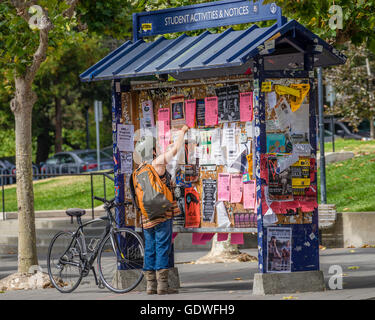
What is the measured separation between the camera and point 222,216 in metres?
10.0

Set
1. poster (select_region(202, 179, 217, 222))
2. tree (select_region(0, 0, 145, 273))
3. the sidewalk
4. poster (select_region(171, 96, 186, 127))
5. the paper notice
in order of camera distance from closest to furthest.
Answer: the sidewalk, the paper notice, poster (select_region(202, 179, 217, 222)), poster (select_region(171, 96, 186, 127)), tree (select_region(0, 0, 145, 273))

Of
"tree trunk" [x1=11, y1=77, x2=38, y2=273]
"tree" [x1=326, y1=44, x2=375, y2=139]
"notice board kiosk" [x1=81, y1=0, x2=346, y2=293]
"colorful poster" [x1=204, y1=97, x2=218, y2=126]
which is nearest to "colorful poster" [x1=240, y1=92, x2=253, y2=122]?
"notice board kiosk" [x1=81, y1=0, x2=346, y2=293]

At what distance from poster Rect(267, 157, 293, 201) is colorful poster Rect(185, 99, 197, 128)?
1.26m

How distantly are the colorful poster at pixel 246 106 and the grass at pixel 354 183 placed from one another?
7.36 m

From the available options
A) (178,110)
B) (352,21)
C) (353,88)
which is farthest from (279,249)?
(353,88)

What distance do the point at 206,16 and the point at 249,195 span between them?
7.47 feet

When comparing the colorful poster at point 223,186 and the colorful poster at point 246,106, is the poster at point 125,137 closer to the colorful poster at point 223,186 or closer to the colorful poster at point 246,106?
the colorful poster at point 223,186

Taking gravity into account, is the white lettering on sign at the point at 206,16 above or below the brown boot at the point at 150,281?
above

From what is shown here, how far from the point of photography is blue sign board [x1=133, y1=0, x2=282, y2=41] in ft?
32.0

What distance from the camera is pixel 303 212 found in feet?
31.7

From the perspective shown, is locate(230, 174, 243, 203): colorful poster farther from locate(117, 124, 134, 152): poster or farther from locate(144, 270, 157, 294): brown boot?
locate(117, 124, 134, 152): poster

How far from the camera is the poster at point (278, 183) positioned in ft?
31.1

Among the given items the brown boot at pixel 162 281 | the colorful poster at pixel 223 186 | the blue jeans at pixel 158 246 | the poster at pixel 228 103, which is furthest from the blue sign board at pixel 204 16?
the brown boot at pixel 162 281
